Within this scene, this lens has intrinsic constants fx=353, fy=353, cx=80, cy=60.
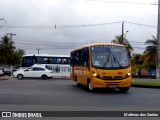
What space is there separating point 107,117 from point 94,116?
16.0 inches

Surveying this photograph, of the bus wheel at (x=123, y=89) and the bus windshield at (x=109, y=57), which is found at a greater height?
the bus windshield at (x=109, y=57)

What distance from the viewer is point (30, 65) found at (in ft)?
155

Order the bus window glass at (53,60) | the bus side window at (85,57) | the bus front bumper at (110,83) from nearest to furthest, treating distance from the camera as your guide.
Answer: the bus front bumper at (110,83)
the bus side window at (85,57)
the bus window glass at (53,60)

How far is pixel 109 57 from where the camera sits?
20.7 metres

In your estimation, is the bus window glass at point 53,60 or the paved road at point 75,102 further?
the bus window glass at point 53,60

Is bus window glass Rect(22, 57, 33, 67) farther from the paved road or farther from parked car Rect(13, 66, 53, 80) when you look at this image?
the paved road

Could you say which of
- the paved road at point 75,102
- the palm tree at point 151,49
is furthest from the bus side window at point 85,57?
the palm tree at point 151,49

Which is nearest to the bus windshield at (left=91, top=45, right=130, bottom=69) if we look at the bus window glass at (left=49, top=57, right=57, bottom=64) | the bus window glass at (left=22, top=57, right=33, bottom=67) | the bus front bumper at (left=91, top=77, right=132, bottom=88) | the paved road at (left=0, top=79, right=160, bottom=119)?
the bus front bumper at (left=91, top=77, right=132, bottom=88)

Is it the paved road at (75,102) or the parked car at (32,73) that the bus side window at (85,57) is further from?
the parked car at (32,73)

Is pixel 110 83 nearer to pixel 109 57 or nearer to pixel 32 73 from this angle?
pixel 109 57

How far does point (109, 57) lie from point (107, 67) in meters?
0.71

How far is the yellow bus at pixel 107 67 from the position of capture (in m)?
20.3

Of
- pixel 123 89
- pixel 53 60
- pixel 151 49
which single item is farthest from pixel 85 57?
pixel 151 49

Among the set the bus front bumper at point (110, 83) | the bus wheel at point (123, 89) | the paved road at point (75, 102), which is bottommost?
the paved road at point (75, 102)
